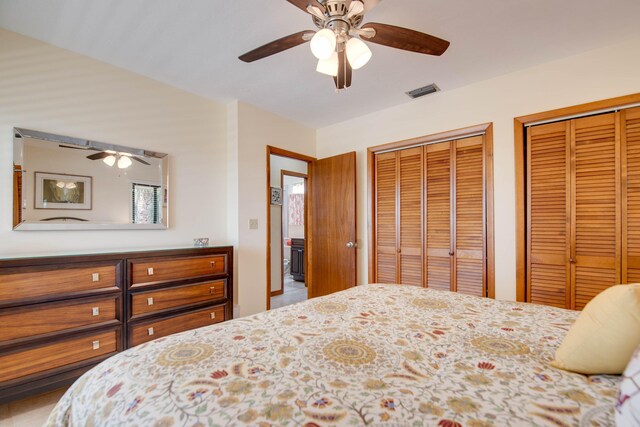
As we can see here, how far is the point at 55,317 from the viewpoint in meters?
1.88

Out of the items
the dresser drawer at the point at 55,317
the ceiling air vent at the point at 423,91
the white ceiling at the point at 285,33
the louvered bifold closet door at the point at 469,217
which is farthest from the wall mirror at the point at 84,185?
the louvered bifold closet door at the point at 469,217

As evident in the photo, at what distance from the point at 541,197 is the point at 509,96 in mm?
993

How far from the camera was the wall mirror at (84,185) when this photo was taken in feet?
6.88

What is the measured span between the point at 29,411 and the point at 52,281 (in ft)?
2.73

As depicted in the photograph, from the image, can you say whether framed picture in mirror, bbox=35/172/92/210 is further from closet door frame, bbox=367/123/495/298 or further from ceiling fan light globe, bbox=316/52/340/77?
closet door frame, bbox=367/123/495/298

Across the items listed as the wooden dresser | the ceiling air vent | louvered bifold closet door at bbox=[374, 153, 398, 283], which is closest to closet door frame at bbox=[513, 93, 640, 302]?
the ceiling air vent

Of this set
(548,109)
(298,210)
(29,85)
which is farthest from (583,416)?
(298,210)

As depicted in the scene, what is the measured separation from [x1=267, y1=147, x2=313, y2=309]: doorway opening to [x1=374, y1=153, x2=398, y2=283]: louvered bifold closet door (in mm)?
1127

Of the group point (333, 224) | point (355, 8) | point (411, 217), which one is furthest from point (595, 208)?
point (333, 224)

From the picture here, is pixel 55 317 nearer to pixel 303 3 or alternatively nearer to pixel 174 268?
pixel 174 268

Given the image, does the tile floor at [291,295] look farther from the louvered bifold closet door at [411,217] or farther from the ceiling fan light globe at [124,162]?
the ceiling fan light globe at [124,162]

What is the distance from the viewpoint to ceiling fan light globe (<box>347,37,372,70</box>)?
63.8 inches

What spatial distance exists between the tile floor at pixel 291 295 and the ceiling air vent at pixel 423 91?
325 centimetres

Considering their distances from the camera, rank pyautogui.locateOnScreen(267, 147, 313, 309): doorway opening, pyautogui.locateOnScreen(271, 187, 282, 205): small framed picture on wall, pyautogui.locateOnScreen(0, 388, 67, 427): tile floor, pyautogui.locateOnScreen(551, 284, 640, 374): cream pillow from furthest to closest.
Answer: pyautogui.locateOnScreen(271, 187, 282, 205): small framed picture on wall
pyautogui.locateOnScreen(267, 147, 313, 309): doorway opening
pyautogui.locateOnScreen(0, 388, 67, 427): tile floor
pyautogui.locateOnScreen(551, 284, 640, 374): cream pillow
